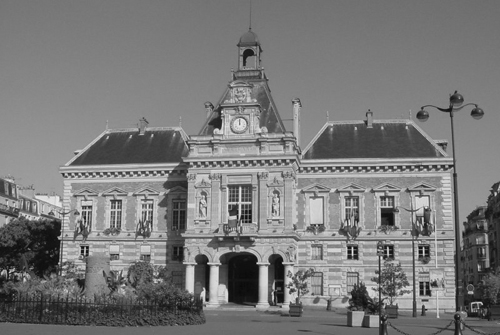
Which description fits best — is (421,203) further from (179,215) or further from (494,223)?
(494,223)

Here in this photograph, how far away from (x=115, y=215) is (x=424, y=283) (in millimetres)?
27277

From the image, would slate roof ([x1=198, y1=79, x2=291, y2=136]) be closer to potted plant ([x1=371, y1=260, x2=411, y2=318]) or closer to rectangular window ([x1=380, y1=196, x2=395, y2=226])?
rectangular window ([x1=380, y1=196, x2=395, y2=226])

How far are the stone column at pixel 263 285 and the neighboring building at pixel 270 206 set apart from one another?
3.3 inches

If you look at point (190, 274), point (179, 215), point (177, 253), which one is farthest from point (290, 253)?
point (179, 215)

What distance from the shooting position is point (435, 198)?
5428 centimetres

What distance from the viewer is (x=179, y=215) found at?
57531 mm

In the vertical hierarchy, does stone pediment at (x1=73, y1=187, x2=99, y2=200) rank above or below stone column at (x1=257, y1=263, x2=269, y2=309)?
above

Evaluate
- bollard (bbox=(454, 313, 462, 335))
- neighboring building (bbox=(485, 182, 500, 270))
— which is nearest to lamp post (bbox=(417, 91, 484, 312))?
bollard (bbox=(454, 313, 462, 335))

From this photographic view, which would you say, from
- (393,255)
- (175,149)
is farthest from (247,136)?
(393,255)

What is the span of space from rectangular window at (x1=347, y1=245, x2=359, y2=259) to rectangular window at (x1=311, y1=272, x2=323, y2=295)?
9.31 ft

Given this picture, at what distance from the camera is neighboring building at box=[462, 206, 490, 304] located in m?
105

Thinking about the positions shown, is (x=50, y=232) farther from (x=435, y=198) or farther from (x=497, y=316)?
(x=497, y=316)

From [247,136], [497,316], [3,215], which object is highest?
[247,136]

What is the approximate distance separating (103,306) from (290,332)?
8.77m
